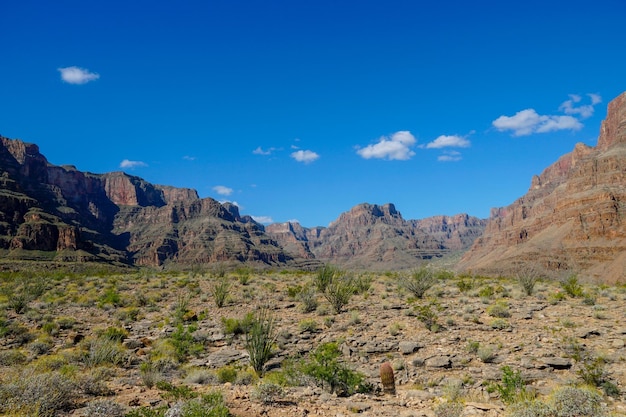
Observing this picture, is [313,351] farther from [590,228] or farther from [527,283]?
[590,228]

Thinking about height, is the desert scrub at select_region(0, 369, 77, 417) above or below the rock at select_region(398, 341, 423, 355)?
above

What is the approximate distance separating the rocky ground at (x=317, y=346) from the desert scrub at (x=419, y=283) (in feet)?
1.90

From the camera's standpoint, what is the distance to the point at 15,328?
49.4 feet

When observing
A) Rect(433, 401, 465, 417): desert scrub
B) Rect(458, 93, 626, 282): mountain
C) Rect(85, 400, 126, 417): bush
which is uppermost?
Rect(458, 93, 626, 282): mountain

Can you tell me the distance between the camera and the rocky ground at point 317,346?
26.4 ft

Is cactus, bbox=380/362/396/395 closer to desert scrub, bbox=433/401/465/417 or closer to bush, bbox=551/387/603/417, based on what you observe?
desert scrub, bbox=433/401/465/417

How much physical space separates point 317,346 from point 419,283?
10014 millimetres

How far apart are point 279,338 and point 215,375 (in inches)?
173

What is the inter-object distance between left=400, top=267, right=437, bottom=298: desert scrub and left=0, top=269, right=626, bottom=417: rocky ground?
581 millimetres

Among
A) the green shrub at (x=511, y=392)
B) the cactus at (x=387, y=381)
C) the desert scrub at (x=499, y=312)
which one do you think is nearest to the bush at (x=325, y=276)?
the desert scrub at (x=499, y=312)

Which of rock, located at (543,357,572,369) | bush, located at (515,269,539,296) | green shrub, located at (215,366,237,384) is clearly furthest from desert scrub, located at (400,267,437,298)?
green shrub, located at (215,366,237,384)

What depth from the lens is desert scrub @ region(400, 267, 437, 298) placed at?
21252mm

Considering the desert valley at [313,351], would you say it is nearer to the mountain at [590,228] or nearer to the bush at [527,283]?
the bush at [527,283]

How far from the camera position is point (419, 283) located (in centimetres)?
2145
